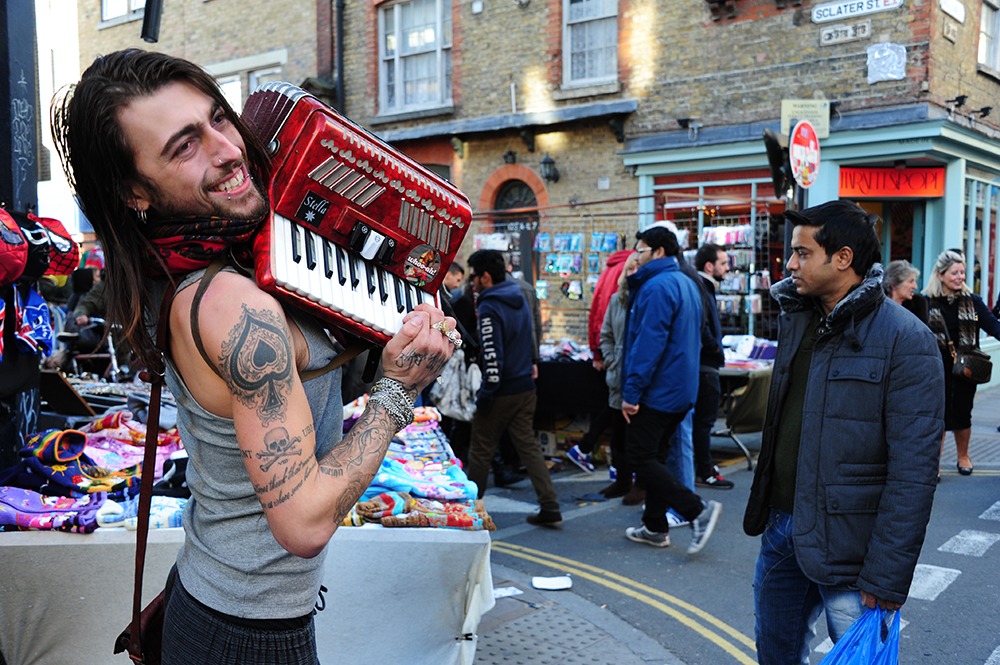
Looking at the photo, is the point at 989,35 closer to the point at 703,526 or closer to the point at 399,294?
the point at 703,526

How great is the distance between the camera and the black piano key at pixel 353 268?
5.34 feet

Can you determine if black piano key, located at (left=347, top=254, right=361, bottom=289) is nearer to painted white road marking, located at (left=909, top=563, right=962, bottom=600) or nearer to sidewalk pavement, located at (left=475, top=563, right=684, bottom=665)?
sidewalk pavement, located at (left=475, top=563, right=684, bottom=665)

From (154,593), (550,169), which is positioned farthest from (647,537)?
(550,169)

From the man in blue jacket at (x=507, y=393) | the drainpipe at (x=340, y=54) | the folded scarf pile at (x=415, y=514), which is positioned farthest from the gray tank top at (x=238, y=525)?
the drainpipe at (x=340, y=54)

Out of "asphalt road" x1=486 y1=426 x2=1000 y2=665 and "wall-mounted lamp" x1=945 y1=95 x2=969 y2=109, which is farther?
"wall-mounted lamp" x1=945 y1=95 x2=969 y2=109

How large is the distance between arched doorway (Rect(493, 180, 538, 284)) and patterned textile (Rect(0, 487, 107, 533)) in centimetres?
951

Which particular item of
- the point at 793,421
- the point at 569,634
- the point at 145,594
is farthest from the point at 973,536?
the point at 145,594

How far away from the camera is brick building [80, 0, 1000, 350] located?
423 inches

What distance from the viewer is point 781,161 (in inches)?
305

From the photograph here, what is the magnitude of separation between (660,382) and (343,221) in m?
4.08

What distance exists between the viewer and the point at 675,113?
486 inches

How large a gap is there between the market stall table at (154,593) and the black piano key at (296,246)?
6.43 feet

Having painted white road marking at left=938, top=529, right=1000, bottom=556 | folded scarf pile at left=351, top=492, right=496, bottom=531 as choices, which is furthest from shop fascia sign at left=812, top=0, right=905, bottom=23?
folded scarf pile at left=351, top=492, right=496, bottom=531

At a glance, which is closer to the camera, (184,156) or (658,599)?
(184,156)
